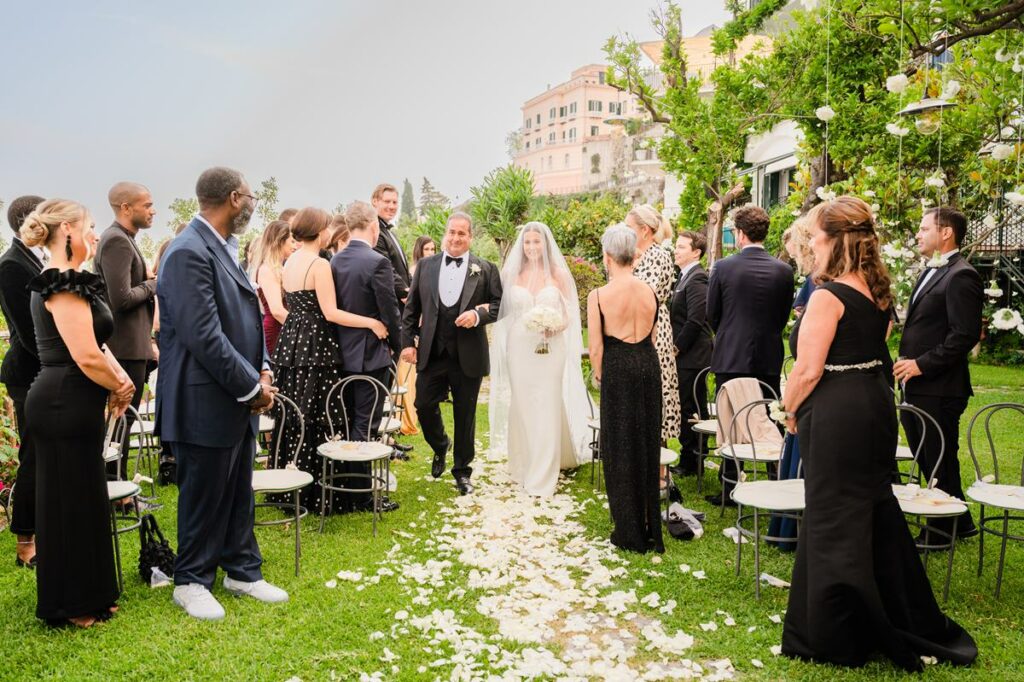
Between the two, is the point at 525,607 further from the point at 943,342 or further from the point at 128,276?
the point at 128,276

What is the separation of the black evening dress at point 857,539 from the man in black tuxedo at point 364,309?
346 centimetres

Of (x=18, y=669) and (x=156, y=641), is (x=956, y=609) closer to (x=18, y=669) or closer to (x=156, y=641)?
(x=156, y=641)

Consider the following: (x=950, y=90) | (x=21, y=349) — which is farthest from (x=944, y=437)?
(x=21, y=349)

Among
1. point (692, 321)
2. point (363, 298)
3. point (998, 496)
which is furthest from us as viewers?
point (692, 321)

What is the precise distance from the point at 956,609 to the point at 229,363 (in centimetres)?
417

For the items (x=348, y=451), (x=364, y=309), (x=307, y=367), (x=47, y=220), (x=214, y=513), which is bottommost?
(x=214, y=513)

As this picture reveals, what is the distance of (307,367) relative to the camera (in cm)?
591

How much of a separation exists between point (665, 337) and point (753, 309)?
2.99 ft

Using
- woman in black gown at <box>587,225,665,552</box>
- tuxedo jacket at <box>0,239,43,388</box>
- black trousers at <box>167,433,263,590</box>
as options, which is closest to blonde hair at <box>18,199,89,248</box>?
tuxedo jacket at <box>0,239,43,388</box>

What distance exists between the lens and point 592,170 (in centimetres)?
7650

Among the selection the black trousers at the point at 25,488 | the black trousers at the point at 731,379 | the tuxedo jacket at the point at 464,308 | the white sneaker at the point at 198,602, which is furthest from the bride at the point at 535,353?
the black trousers at the point at 25,488

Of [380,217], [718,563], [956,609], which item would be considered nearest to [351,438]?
[380,217]

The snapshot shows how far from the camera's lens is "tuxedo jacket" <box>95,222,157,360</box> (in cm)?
559

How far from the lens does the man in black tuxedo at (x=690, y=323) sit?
6918 millimetres
